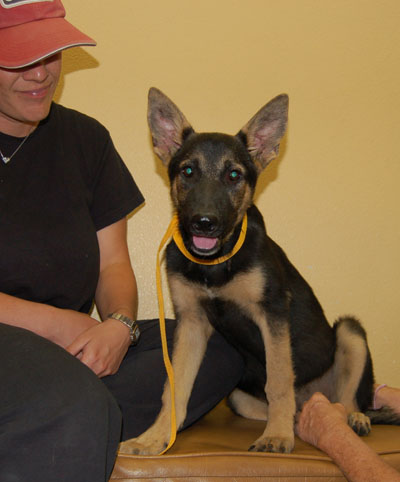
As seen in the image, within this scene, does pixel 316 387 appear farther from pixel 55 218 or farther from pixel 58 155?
pixel 58 155

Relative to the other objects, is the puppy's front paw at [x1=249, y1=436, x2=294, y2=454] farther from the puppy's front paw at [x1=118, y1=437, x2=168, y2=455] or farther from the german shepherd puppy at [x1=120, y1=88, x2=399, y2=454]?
the puppy's front paw at [x1=118, y1=437, x2=168, y2=455]

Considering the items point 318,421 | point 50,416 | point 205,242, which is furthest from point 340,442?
point 50,416

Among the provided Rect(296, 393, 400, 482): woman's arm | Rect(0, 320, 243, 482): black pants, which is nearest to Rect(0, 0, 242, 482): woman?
Rect(0, 320, 243, 482): black pants

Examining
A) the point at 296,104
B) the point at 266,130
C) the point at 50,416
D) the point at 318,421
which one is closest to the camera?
the point at 50,416

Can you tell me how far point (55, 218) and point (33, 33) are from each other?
74 cm

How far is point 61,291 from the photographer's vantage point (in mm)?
2475

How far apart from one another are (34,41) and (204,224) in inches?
36.9

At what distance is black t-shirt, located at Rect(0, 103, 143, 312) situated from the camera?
2.34 meters

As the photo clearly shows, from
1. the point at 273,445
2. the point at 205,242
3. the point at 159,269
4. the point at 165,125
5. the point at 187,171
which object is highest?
the point at 165,125

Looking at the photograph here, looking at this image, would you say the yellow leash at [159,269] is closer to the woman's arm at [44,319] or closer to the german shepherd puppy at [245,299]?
the german shepherd puppy at [245,299]

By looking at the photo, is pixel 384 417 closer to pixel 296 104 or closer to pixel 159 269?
pixel 159 269

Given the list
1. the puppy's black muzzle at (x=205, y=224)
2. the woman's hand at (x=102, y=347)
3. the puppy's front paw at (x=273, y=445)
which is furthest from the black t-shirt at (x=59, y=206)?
the puppy's front paw at (x=273, y=445)

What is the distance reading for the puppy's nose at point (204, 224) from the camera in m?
2.26

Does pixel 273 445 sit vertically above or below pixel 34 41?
below
